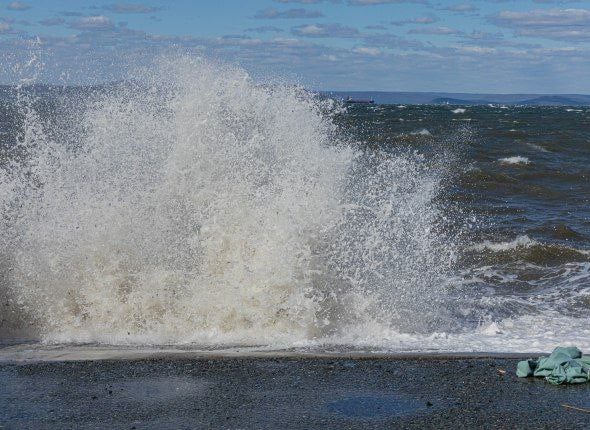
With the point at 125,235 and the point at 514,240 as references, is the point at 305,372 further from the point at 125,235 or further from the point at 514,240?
the point at 514,240

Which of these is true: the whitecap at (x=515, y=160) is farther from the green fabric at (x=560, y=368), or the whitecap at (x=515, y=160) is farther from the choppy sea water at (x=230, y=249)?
the green fabric at (x=560, y=368)

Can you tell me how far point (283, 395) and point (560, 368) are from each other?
6.34 feet

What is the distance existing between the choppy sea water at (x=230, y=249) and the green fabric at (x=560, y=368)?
42.1 inches

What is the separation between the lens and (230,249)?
27.0 feet

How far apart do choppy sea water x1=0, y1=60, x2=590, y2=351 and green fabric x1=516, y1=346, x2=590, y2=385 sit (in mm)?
1070

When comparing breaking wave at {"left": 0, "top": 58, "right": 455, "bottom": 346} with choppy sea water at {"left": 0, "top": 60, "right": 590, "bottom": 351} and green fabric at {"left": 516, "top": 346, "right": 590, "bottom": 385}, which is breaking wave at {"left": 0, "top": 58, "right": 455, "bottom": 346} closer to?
choppy sea water at {"left": 0, "top": 60, "right": 590, "bottom": 351}

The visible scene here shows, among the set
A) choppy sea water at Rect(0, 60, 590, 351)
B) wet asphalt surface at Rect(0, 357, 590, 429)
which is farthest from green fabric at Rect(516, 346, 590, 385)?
choppy sea water at Rect(0, 60, 590, 351)

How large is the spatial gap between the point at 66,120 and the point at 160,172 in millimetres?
8082

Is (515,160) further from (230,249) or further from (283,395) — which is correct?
(283,395)

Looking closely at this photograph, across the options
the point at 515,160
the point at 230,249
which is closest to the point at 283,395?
the point at 230,249

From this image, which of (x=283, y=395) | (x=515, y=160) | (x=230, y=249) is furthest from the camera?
(x=515, y=160)

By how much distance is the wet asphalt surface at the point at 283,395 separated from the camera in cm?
489

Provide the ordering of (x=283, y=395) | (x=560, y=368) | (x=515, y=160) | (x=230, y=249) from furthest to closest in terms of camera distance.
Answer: (x=515, y=160) → (x=230, y=249) → (x=560, y=368) → (x=283, y=395)

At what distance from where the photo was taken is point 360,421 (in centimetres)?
488
